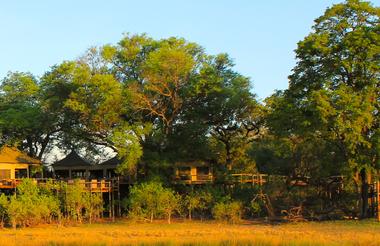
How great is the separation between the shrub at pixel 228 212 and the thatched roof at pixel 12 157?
19155 mm

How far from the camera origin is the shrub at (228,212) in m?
38.8

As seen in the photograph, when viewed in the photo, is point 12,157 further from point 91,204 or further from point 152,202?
point 152,202

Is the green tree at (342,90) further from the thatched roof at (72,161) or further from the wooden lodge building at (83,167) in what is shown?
the thatched roof at (72,161)

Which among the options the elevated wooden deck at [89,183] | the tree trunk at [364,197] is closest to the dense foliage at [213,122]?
the tree trunk at [364,197]

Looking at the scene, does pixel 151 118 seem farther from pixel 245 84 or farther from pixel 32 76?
pixel 32 76

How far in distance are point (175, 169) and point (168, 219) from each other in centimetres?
639

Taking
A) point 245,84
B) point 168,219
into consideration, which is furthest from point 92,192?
point 245,84

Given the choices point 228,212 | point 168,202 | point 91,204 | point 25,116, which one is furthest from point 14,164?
point 228,212

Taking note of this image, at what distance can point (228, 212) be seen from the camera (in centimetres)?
3884

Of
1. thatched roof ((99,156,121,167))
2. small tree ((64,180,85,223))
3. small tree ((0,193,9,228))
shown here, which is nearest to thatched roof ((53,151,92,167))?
thatched roof ((99,156,121,167))

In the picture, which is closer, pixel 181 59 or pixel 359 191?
pixel 359 191

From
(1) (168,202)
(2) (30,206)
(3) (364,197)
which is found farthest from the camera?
(1) (168,202)

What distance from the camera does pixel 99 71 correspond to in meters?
46.2

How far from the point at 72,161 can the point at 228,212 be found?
68.3 ft
